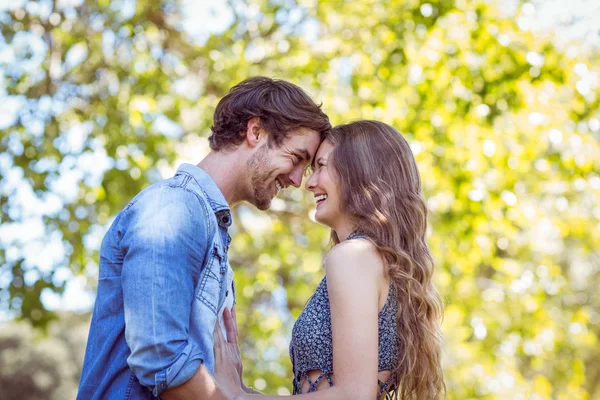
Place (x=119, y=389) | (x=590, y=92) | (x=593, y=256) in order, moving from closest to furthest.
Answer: (x=119, y=389) < (x=590, y=92) < (x=593, y=256)

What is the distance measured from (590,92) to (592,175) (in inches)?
32.6

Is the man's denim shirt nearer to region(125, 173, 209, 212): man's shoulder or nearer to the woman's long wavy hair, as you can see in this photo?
region(125, 173, 209, 212): man's shoulder

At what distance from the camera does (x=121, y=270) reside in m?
2.40

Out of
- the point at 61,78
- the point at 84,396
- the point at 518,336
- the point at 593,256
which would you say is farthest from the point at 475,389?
the point at 593,256

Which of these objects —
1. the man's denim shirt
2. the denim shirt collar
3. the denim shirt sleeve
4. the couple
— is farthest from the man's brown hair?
the denim shirt sleeve

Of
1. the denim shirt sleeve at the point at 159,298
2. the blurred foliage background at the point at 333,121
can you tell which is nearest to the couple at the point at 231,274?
the denim shirt sleeve at the point at 159,298

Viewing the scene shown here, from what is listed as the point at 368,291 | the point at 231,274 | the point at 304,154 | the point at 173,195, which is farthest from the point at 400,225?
the point at 173,195

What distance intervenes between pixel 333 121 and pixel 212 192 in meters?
4.70

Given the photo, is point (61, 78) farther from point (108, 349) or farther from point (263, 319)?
point (108, 349)

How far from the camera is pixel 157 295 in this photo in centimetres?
223

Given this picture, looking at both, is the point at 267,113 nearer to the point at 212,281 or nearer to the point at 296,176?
the point at 296,176

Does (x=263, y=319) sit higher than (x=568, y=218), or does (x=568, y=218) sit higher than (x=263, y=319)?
(x=568, y=218)

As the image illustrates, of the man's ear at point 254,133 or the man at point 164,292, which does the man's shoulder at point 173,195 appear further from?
the man's ear at point 254,133

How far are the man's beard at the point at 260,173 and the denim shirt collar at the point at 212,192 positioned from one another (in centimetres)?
29
